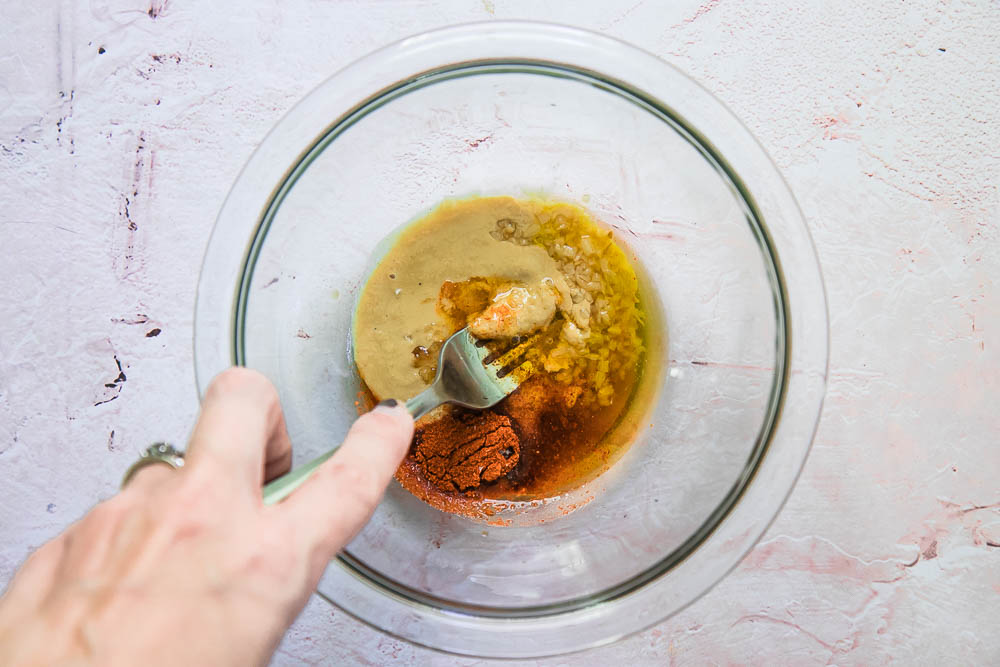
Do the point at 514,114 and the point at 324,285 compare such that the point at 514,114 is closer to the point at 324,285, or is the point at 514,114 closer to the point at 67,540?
the point at 324,285

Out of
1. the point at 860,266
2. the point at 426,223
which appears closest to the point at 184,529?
the point at 426,223

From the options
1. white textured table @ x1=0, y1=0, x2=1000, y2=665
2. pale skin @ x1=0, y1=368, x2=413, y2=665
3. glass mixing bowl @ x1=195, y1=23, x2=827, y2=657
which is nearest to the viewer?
pale skin @ x1=0, y1=368, x2=413, y2=665

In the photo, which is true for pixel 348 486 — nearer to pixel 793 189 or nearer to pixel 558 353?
pixel 558 353

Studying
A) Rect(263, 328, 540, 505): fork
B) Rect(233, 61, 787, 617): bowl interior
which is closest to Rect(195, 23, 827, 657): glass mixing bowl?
Rect(233, 61, 787, 617): bowl interior

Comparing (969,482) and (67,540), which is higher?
(67,540)

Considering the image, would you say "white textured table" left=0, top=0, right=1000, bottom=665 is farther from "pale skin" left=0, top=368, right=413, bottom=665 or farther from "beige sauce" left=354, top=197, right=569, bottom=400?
"pale skin" left=0, top=368, right=413, bottom=665
